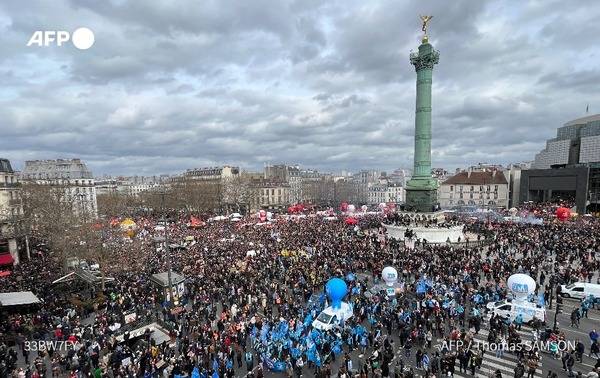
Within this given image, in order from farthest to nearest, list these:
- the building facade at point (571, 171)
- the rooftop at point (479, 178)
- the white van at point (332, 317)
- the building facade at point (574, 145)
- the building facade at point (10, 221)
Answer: the rooftop at point (479, 178), the building facade at point (574, 145), the building facade at point (571, 171), the building facade at point (10, 221), the white van at point (332, 317)

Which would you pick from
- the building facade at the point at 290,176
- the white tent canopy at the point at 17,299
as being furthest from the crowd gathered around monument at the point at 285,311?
the building facade at the point at 290,176

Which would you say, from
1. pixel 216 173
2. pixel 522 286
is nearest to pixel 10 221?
pixel 522 286

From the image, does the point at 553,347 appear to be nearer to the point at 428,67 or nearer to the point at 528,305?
the point at 528,305

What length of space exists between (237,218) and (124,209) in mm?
31755

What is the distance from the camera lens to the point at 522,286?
662 inches

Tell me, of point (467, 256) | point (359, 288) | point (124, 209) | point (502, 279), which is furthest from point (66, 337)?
point (124, 209)

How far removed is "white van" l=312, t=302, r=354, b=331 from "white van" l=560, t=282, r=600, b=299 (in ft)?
41.3

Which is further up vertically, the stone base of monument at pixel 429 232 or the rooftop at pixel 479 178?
the rooftop at pixel 479 178

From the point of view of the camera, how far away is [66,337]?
16.7 metres

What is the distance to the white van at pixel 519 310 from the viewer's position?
53.7ft

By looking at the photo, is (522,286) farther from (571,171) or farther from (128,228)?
(571,171)

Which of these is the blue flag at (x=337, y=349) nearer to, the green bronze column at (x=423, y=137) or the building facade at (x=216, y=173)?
the green bronze column at (x=423, y=137)

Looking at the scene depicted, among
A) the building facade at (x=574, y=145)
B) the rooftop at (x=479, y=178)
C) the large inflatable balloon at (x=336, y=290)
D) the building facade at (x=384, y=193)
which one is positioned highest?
the building facade at (x=574, y=145)

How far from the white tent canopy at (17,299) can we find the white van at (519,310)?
25.0m
